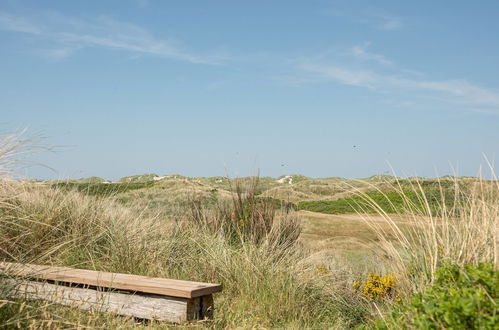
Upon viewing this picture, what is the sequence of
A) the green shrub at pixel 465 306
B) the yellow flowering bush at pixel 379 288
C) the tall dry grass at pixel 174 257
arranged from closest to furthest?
the green shrub at pixel 465 306, the tall dry grass at pixel 174 257, the yellow flowering bush at pixel 379 288

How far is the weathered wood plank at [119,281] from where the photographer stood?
3.80 meters

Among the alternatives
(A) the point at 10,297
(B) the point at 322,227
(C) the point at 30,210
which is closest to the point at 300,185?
(B) the point at 322,227

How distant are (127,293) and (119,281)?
14 cm

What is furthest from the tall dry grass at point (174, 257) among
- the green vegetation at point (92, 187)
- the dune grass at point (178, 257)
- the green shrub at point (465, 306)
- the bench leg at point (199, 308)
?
the green shrub at point (465, 306)

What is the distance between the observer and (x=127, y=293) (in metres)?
4.15

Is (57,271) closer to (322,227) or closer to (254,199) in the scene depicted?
(254,199)

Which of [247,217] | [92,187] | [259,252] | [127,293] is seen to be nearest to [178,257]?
[259,252]

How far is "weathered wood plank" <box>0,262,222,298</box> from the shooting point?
380cm

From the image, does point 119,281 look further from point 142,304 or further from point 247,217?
point 247,217

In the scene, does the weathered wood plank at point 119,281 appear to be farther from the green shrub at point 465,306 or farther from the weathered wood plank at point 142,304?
the green shrub at point 465,306

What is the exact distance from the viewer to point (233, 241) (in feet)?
22.1

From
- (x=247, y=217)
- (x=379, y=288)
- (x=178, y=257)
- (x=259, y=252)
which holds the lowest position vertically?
(x=379, y=288)

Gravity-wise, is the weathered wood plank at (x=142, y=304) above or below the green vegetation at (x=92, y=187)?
below

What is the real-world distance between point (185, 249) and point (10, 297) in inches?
108
